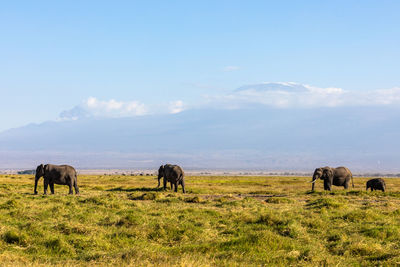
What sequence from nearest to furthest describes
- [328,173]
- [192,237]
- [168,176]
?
[192,237]
[168,176]
[328,173]

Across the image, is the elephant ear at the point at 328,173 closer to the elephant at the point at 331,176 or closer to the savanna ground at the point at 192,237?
the elephant at the point at 331,176

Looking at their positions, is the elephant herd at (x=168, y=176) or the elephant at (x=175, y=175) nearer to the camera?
the elephant herd at (x=168, y=176)

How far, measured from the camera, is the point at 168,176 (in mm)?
38281

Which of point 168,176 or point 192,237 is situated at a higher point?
point 168,176

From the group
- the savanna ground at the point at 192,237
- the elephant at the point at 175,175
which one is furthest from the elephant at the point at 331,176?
the savanna ground at the point at 192,237

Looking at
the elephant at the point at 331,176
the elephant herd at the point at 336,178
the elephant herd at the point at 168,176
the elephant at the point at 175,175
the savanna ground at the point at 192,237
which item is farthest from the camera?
the elephant at the point at 331,176

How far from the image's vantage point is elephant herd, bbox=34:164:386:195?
106 ft

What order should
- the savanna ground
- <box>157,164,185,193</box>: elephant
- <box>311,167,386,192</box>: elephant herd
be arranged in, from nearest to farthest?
the savanna ground → <box>157,164,185,193</box>: elephant → <box>311,167,386,192</box>: elephant herd

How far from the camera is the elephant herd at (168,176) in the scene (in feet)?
106

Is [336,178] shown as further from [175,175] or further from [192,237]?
[192,237]

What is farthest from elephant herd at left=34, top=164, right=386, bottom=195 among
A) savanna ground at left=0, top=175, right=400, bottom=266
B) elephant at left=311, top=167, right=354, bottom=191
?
savanna ground at left=0, top=175, right=400, bottom=266

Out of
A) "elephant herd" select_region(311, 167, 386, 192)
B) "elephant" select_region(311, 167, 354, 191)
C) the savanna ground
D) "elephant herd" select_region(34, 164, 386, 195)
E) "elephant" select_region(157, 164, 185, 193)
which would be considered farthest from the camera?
"elephant" select_region(311, 167, 354, 191)

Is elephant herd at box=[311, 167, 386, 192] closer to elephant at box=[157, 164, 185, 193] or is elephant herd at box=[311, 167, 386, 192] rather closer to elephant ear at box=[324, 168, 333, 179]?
elephant ear at box=[324, 168, 333, 179]

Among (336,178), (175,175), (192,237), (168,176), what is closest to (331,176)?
(336,178)
